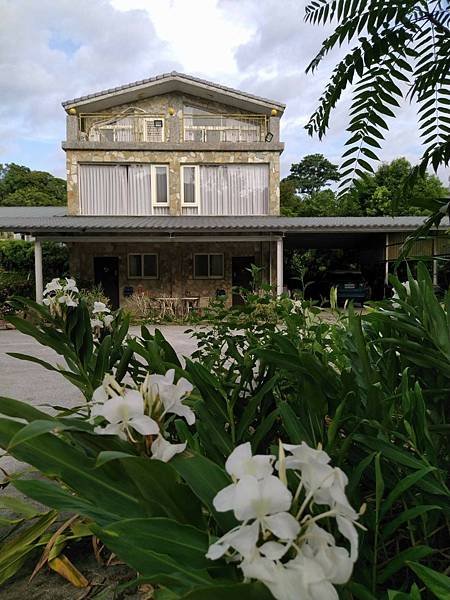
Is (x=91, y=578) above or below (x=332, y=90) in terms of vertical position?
below

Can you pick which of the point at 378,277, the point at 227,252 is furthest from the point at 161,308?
the point at 378,277

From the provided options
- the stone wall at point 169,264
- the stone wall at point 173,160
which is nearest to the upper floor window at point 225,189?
the stone wall at point 173,160

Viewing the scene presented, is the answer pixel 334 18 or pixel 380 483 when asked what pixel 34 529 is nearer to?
pixel 380 483

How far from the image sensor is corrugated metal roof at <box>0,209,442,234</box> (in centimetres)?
1458

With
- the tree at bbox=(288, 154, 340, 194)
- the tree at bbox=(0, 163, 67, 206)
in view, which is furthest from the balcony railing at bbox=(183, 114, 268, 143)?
the tree at bbox=(288, 154, 340, 194)

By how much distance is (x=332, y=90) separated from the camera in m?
1.24

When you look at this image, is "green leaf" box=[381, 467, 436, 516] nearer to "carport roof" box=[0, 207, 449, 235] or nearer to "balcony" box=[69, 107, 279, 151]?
"carport roof" box=[0, 207, 449, 235]

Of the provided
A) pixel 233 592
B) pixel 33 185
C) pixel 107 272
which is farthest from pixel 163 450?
pixel 33 185

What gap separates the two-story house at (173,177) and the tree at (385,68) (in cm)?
1562

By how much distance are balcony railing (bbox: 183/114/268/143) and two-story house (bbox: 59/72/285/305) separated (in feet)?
0.12

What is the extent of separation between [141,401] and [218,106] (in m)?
18.3

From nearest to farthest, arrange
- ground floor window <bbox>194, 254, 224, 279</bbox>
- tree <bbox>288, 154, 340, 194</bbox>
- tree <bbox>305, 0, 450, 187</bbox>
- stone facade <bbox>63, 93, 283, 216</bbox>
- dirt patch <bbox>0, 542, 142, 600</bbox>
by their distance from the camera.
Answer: tree <bbox>305, 0, 450, 187</bbox>, dirt patch <bbox>0, 542, 142, 600</bbox>, stone facade <bbox>63, 93, 283, 216</bbox>, ground floor window <bbox>194, 254, 224, 279</bbox>, tree <bbox>288, 154, 340, 194</bbox>

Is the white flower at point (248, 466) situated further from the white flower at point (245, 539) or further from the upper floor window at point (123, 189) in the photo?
the upper floor window at point (123, 189)

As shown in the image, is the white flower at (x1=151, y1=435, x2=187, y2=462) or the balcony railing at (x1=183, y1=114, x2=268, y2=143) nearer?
the white flower at (x1=151, y1=435, x2=187, y2=462)
